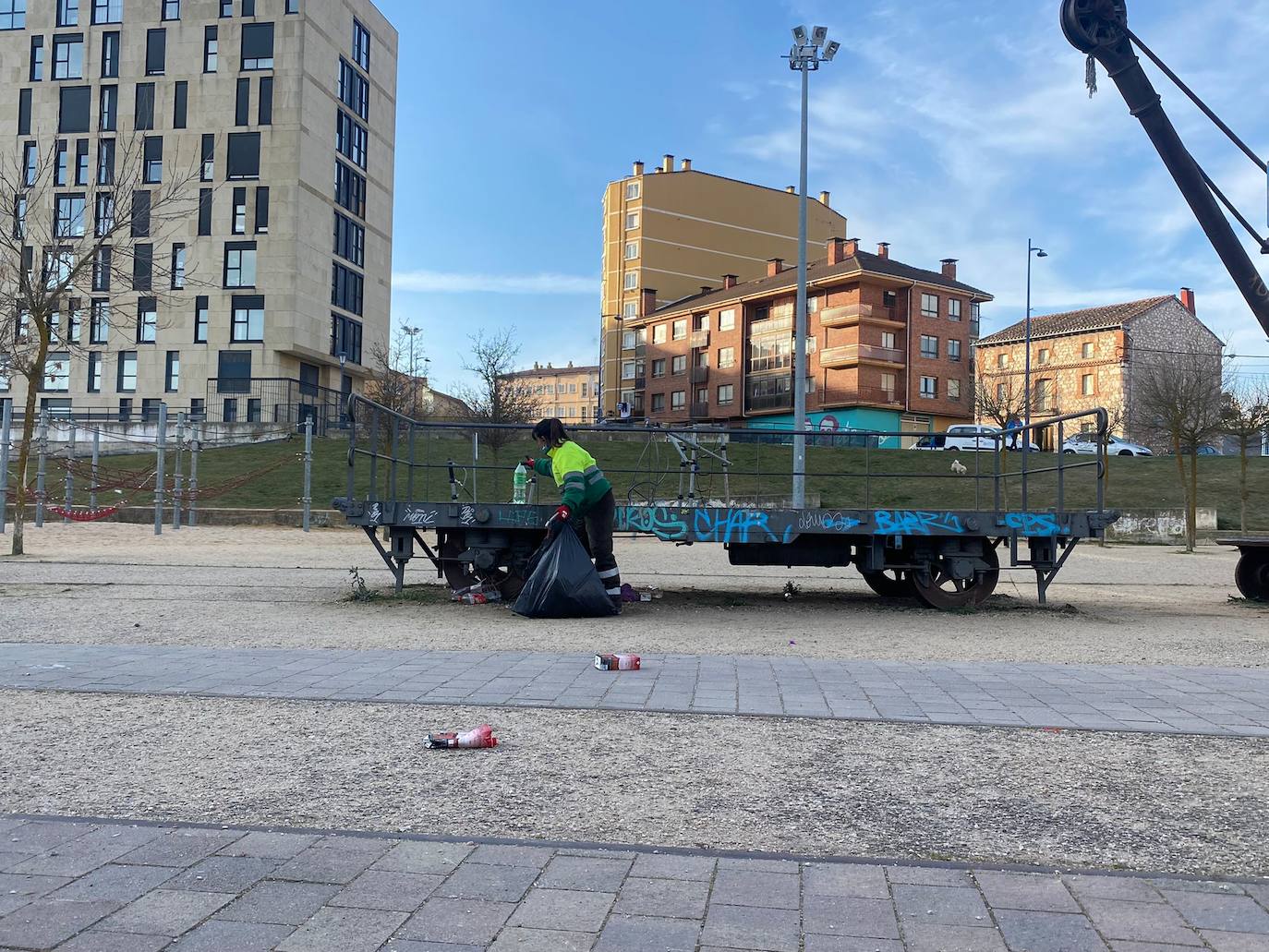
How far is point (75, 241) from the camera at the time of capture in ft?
126

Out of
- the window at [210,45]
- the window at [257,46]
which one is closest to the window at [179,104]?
the window at [210,45]

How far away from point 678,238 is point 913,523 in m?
71.8

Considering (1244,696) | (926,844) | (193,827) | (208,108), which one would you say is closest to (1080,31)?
(1244,696)

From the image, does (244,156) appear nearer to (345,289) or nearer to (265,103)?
(265,103)

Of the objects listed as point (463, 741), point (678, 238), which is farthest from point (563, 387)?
point (463, 741)

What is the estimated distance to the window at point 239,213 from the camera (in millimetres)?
51281

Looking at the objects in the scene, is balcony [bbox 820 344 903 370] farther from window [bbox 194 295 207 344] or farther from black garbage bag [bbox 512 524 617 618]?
black garbage bag [bbox 512 524 617 618]

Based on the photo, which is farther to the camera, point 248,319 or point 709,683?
point 248,319

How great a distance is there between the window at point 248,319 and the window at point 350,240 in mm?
6262

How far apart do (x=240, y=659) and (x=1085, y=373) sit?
71.4 meters

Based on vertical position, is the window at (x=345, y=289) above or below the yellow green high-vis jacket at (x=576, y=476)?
above

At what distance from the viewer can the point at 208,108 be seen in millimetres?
51406

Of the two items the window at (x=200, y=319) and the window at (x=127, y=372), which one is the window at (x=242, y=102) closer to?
the window at (x=200, y=319)

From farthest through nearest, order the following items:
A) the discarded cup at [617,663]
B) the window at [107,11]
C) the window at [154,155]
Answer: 1. the window at [107,11]
2. the window at [154,155]
3. the discarded cup at [617,663]
